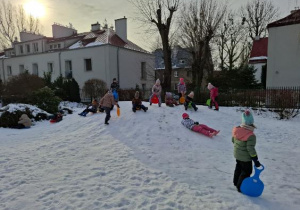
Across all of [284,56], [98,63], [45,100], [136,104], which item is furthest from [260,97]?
[98,63]

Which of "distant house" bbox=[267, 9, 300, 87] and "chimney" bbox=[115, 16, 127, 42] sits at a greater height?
"chimney" bbox=[115, 16, 127, 42]

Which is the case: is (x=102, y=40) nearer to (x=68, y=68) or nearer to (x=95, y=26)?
(x=68, y=68)

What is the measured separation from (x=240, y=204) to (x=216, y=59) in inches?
1138

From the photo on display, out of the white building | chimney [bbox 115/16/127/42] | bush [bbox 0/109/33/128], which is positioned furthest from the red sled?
chimney [bbox 115/16/127/42]

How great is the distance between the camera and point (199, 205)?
12.5 feet

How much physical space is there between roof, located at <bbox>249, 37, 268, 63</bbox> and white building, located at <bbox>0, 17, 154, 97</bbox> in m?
14.7

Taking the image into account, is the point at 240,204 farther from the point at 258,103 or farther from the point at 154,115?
the point at 258,103

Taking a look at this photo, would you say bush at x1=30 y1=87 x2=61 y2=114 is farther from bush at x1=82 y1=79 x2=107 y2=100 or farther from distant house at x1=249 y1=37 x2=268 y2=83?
distant house at x1=249 y1=37 x2=268 y2=83

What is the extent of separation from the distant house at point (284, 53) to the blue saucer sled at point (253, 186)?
591 inches

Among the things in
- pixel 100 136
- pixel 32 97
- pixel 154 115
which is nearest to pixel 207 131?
pixel 154 115

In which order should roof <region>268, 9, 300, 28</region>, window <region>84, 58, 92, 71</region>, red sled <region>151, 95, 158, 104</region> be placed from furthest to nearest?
window <region>84, 58, 92, 71</region> < roof <region>268, 9, 300, 28</region> < red sled <region>151, 95, 158, 104</region>

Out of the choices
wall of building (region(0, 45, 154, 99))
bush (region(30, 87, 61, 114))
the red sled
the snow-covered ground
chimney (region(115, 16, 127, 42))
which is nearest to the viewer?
the snow-covered ground

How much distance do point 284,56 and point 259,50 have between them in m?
A: 17.6

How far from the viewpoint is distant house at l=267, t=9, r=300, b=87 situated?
16.1 m
